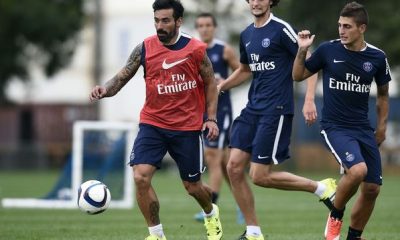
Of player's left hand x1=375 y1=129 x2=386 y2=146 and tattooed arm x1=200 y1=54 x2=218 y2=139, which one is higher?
tattooed arm x1=200 y1=54 x2=218 y2=139

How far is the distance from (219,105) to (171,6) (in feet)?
14.7

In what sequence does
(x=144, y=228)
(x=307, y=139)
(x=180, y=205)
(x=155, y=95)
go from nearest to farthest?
(x=155, y=95)
(x=144, y=228)
(x=180, y=205)
(x=307, y=139)

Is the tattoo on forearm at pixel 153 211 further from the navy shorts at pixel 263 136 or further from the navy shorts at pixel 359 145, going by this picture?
the navy shorts at pixel 359 145

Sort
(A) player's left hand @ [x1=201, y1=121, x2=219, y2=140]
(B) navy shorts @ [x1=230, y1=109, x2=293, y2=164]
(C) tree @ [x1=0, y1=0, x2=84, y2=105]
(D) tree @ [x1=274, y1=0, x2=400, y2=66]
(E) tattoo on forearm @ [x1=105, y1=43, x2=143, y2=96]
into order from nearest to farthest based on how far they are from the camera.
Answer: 1. (E) tattoo on forearm @ [x1=105, y1=43, x2=143, y2=96]
2. (A) player's left hand @ [x1=201, y1=121, x2=219, y2=140]
3. (B) navy shorts @ [x1=230, y1=109, x2=293, y2=164]
4. (D) tree @ [x1=274, y1=0, x2=400, y2=66]
5. (C) tree @ [x1=0, y1=0, x2=84, y2=105]

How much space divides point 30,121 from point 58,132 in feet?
10.7

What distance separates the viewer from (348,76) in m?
9.72

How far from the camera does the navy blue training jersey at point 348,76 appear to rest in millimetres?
9719

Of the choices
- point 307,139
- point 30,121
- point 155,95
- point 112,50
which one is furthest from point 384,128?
point 112,50

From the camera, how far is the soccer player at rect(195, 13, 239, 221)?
1416cm

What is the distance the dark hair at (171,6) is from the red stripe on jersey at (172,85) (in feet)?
0.99

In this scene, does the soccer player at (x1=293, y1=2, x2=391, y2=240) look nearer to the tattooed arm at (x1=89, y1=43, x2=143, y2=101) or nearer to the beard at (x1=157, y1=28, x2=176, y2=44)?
the beard at (x1=157, y1=28, x2=176, y2=44)

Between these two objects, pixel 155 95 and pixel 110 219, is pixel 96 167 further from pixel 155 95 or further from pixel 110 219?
pixel 155 95

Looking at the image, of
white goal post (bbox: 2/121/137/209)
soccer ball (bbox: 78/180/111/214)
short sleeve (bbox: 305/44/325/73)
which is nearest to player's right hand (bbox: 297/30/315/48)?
short sleeve (bbox: 305/44/325/73)

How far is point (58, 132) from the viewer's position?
4400 centimetres
